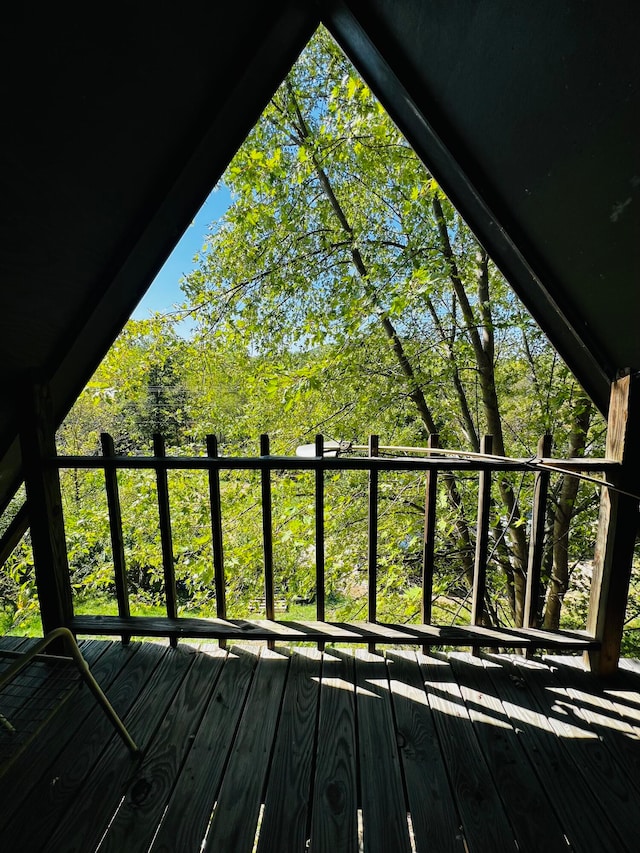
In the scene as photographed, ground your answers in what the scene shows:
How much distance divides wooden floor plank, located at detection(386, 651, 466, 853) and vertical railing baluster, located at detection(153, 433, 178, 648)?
1.17m

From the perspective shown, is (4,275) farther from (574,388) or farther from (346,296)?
(574,388)

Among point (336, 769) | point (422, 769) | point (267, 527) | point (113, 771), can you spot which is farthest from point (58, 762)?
point (422, 769)

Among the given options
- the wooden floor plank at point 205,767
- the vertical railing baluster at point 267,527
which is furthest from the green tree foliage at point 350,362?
the wooden floor plank at point 205,767

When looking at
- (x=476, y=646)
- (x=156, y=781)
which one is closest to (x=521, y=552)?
(x=476, y=646)

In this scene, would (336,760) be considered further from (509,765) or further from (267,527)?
(267,527)

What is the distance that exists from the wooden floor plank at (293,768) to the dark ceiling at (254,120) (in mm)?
1770

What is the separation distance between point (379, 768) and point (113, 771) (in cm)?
94

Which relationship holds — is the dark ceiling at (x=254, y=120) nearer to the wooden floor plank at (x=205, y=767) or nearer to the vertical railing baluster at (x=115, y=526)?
the vertical railing baluster at (x=115, y=526)

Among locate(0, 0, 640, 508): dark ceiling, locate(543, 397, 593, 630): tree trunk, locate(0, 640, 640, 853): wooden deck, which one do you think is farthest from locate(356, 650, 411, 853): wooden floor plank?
locate(543, 397, 593, 630): tree trunk

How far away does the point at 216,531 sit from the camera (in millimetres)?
2156

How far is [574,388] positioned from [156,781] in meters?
4.45

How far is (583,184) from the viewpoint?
133 centimetres

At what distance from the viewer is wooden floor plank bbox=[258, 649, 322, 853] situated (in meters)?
1.25

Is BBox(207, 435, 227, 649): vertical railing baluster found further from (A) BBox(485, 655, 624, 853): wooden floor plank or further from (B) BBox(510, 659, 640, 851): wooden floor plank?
(B) BBox(510, 659, 640, 851): wooden floor plank
